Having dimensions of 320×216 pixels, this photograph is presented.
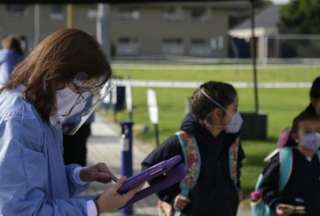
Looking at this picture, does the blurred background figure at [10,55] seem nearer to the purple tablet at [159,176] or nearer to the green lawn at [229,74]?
the purple tablet at [159,176]

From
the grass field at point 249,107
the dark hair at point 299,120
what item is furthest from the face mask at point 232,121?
the grass field at point 249,107

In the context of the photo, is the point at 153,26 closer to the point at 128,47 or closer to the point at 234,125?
the point at 128,47

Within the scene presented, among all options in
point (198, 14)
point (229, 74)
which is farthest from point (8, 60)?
point (198, 14)

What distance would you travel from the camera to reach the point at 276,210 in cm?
441

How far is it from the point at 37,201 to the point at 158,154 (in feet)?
5.72

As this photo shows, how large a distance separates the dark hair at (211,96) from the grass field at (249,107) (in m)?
4.45

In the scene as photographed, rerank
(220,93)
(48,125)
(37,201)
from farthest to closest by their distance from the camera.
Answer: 1. (220,93)
2. (48,125)
3. (37,201)

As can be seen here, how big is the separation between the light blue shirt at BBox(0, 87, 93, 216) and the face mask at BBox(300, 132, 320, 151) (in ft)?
6.94

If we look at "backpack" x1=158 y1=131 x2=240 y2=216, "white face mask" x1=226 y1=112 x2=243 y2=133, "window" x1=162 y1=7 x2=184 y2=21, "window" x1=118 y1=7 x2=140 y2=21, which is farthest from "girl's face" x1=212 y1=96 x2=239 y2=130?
"window" x1=162 y1=7 x2=184 y2=21

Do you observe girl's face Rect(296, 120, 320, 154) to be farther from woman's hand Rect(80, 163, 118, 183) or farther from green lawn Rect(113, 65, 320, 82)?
green lawn Rect(113, 65, 320, 82)

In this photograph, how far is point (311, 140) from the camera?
4363 mm

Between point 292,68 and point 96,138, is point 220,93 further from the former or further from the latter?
point 292,68

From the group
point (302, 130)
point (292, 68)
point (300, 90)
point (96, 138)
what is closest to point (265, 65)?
point (292, 68)

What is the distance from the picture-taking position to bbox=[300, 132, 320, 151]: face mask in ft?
14.3
